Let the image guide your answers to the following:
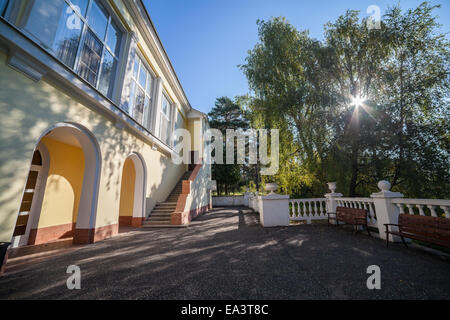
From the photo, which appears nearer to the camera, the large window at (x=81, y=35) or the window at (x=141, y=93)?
the large window at (x=81, y=35)

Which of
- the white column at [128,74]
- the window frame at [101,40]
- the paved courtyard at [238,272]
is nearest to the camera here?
the paved courtyard at [238,272]

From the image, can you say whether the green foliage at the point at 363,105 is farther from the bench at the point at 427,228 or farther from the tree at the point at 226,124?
the tree at the point at 226,124

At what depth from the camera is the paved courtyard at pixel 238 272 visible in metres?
2.13

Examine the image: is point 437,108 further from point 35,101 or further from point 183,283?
point 35,101

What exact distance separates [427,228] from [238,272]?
3749 millimetres

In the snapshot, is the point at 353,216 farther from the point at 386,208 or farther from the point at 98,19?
the point at 98,19

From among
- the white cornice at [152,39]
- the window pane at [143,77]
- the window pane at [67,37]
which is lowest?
the window pane at [67,37]

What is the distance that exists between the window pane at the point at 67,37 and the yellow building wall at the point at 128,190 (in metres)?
4.76

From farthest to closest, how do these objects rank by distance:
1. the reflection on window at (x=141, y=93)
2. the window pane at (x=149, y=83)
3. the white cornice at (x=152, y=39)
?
the window pane at (x=149, y=83) → the reflection on window at (x=141, y=93) → the white cornice at (x=152, y=39)

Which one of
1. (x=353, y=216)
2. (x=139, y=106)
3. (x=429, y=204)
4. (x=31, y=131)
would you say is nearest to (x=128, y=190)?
(x=139, y=106)

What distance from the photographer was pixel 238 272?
2715 mm

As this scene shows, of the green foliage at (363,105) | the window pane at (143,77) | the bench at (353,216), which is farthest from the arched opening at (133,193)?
the bench at (353,216)

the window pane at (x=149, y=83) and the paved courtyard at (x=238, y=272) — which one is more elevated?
the window pane at (x=149, y=83)

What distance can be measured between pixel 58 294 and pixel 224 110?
25.3 metres
